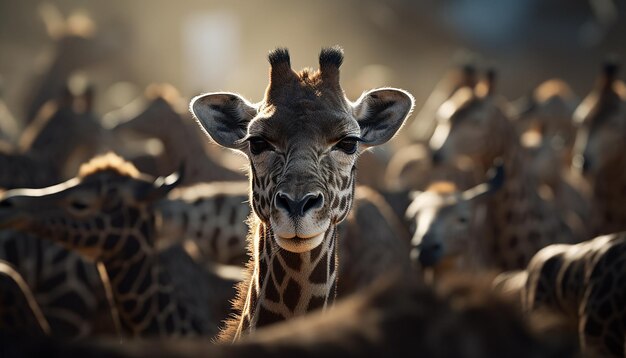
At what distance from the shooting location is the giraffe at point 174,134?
10578 mm

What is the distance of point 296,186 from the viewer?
3.80 m

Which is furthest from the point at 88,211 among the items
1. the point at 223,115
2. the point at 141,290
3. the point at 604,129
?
the point at 604,129

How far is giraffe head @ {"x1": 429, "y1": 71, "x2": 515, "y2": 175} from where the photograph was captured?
926cm

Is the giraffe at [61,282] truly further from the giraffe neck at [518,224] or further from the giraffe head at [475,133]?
the giraffe head at [475,133]

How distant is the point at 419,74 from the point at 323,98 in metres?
30.5

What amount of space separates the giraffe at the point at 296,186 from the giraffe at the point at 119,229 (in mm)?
1442

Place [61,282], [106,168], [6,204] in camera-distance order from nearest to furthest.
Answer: [6,204] → [106,168] → [61,282]

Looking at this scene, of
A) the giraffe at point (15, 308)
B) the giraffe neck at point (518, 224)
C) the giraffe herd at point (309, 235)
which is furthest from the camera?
the giraffe neck at point (518, 224)

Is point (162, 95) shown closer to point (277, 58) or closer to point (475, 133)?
point (475, 133)

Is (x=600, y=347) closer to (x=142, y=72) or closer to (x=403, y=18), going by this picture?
(x=142, y=72)

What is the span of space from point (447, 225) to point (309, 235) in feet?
12.7

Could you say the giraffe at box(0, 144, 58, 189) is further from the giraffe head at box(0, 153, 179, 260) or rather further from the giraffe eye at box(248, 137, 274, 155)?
the giraffe eye at box(248, 137, 274, 155)

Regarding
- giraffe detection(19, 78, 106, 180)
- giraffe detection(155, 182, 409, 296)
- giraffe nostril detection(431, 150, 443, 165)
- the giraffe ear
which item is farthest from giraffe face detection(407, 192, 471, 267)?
giraffe detection(19, 78, 106, 180)

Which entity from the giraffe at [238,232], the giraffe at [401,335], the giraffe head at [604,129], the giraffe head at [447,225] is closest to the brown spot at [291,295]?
the giraffe at [401,335]
